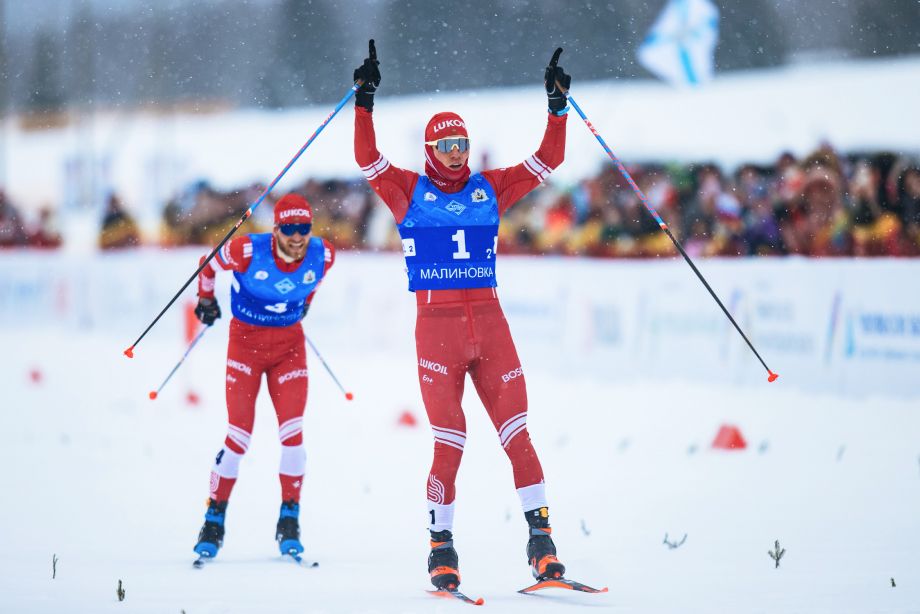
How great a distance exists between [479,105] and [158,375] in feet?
23.7

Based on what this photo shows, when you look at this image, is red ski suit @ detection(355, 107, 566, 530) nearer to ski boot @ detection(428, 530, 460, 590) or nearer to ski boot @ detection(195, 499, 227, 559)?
ski boot @ detection(428, 530, 460, 590)

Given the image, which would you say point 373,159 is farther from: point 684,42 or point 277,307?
point 684,42

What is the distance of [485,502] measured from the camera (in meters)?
9.02

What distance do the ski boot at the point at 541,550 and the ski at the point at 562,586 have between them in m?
0.03

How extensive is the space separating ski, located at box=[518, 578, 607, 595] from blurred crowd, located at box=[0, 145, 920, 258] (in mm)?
7840

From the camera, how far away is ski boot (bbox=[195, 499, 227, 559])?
23.3 ft

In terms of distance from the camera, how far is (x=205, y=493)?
9438 millimetres

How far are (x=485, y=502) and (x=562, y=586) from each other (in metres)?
3.10

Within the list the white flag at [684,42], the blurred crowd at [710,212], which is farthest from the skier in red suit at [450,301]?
the white flag at [684,42]

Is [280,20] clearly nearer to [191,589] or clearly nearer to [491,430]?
[491,430]

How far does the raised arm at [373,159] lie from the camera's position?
6.34 metres

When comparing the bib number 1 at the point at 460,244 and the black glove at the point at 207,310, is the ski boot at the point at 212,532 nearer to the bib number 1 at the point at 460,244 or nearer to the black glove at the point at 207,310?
the black glove at the point at 207,310

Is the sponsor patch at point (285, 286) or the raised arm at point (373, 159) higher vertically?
the raised arm at point (373, 159)

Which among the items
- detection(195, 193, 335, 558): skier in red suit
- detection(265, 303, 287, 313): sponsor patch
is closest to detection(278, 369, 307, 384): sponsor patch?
detection(195, 193, 335, 558): skier in red suit
